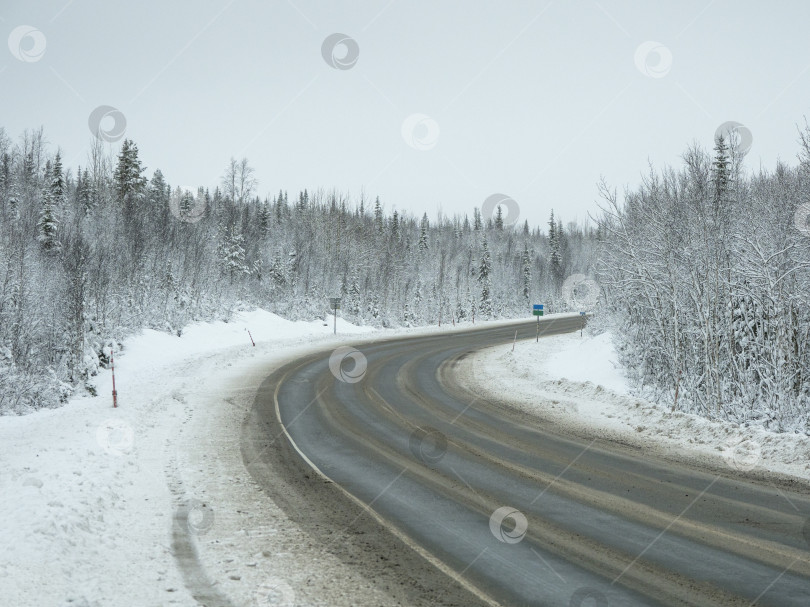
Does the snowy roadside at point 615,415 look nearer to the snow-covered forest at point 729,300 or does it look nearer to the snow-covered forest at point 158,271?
the snow-covered forest at point 729,300

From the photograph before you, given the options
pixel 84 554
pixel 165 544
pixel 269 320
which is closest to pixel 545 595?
pixel 165 544

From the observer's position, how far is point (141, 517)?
6164 millimetres

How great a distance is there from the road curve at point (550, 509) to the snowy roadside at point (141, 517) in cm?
97

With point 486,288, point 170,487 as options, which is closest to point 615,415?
point 170,487

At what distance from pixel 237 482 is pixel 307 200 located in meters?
111

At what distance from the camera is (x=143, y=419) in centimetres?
1114

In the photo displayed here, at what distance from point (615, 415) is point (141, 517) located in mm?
10365

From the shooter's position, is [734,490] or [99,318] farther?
[99,318]

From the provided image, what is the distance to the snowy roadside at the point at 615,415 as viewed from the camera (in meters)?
8.84

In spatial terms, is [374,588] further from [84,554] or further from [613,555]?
[84,554]

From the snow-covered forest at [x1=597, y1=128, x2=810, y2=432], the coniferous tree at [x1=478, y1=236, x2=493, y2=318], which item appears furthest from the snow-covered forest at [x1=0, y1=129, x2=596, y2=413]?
the snow-covered forest at [x1=597, y1=128, x2=810, y2=432]

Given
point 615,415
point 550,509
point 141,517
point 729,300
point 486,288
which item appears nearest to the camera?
point 141,517

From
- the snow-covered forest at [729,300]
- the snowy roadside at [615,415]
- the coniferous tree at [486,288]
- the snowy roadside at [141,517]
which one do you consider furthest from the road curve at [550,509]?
the coniferous tree at [486,288]

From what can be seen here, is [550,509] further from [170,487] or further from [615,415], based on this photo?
[615,415]
